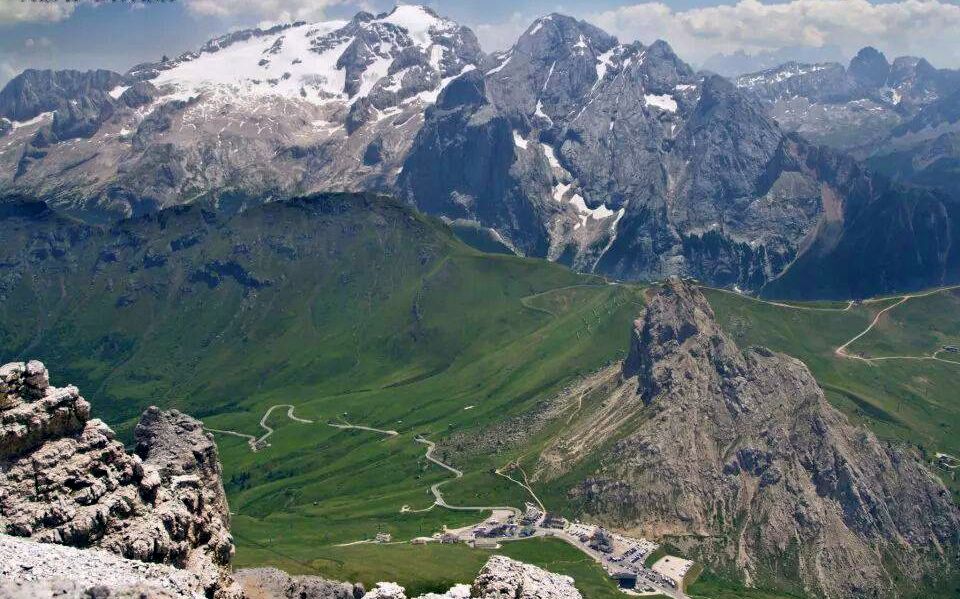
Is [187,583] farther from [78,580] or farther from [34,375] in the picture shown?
[34,375]

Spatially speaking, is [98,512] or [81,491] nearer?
[98,512]

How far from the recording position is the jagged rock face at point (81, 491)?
61406 mm

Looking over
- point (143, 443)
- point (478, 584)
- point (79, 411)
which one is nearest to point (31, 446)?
point (79, 411)

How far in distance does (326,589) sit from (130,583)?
367ft

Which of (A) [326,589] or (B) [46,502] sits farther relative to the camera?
(A) [326,589]

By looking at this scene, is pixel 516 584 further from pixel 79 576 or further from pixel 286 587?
pixel 286 587

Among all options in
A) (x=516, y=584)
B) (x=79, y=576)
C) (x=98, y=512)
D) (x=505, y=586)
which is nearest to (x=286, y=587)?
(x=516, y=584)

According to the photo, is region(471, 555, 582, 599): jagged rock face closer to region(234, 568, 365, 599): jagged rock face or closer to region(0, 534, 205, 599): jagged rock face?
region(0, 534, 205, 599): jagged rock face

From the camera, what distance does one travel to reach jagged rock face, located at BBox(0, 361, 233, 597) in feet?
201

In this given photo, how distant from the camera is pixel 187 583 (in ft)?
174

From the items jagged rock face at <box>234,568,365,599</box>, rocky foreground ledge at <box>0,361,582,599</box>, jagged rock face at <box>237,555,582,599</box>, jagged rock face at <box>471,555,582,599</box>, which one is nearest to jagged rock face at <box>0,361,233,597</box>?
rocky foreground ledge at <box>0,361,582,599</box>

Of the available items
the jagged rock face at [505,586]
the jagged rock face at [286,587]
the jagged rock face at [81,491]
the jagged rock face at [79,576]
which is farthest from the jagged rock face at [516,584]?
the jagged rock face at [286,587]

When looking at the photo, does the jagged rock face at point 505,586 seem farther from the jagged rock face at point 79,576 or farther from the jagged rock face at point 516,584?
the jagged rock face at point 79,576

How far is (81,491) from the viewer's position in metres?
63.7
